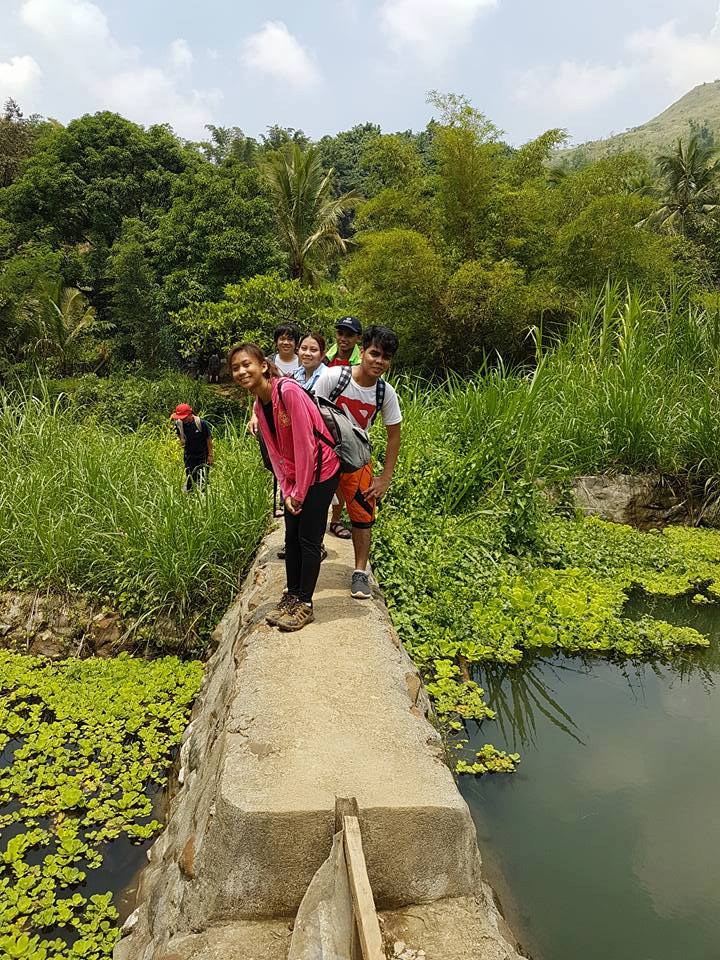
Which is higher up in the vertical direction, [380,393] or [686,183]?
[686,183]

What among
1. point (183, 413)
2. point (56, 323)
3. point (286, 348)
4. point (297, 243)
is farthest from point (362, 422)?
point (297, 243)

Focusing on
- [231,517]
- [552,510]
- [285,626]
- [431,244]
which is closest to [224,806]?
[285,626]

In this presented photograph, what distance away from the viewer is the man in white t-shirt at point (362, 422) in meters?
3.11

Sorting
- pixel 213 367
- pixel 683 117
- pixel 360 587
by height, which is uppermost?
pixel 683 117

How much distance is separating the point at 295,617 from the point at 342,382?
1116 mm

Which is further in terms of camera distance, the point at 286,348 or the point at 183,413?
the point at 183,413

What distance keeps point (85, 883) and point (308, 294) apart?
985cm

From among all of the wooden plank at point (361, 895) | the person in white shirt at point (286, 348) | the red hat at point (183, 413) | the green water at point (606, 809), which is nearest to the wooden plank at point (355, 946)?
the wooden plank at point (361, 895)

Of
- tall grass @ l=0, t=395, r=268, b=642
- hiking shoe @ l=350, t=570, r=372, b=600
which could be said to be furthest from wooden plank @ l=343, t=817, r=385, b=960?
tall grass @ l=0, t=395, r=268, b=642

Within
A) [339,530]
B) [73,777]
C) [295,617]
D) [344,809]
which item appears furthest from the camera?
[339,530]

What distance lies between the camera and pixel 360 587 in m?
3.21

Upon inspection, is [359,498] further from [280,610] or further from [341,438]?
[280,610]

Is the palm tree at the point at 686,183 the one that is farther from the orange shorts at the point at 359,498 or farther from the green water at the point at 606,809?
the orange shorts at the point at 359,498

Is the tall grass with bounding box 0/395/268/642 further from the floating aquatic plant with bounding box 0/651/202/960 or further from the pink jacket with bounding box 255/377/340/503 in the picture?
the pink jacket with bounding box 255/377/340/503
